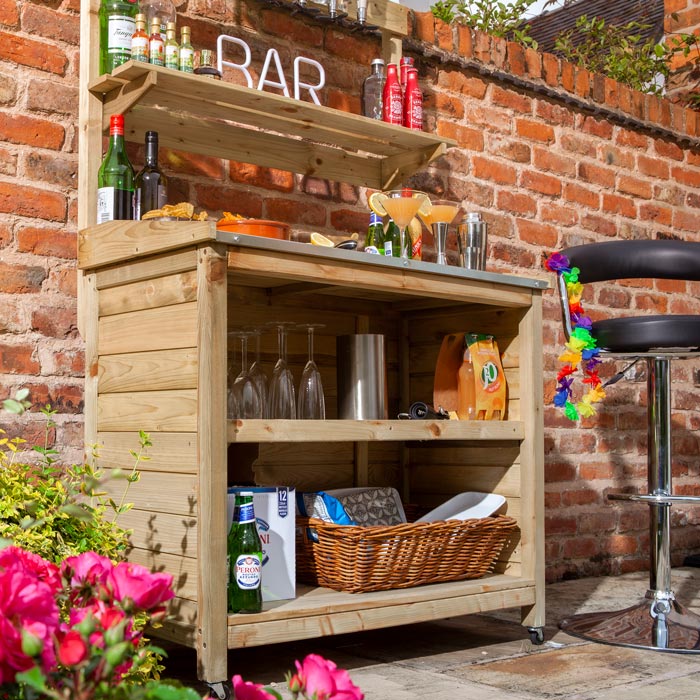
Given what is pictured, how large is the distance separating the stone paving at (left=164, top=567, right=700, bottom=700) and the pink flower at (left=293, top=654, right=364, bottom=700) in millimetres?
1273

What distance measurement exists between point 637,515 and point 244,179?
6.86ft

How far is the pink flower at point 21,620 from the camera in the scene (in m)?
0.67

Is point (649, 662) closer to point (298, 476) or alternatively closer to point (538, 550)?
point (538, 550)

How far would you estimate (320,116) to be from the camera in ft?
8.03

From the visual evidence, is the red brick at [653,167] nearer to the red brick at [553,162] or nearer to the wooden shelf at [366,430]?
the red brick at [553,162]

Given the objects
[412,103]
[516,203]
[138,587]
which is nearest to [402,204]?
[412,103]

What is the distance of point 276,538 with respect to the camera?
7.01ft

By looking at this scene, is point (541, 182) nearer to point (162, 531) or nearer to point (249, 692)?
point (162, 531)

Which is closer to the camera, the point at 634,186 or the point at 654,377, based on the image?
the point at 654,377

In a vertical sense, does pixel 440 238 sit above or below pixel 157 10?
below

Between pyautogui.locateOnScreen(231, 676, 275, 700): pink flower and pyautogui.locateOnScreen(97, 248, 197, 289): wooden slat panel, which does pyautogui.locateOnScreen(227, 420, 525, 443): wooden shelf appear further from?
pyautogui.locateOnScreen(231, 676, 275, 700): pink flower

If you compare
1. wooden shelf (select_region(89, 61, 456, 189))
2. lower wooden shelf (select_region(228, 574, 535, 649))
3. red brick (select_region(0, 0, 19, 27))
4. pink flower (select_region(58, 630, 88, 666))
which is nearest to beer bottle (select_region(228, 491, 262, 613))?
lower wooden shelf (select_region(228, 574, 535, 649))

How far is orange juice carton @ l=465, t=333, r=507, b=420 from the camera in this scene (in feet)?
8.26

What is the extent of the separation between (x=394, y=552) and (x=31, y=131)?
4.18ft
